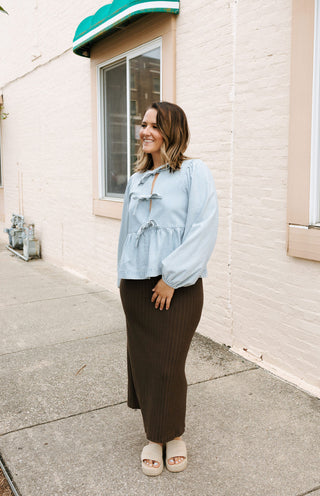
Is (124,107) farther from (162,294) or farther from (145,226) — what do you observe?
(162,294)

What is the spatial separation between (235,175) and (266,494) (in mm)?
2436

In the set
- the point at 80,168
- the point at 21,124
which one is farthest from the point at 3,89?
the point at 80,168

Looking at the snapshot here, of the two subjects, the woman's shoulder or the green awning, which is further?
the green awning

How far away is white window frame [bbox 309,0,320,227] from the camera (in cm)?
326

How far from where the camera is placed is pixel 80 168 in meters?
7.02

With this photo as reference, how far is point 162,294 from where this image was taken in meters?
2.40

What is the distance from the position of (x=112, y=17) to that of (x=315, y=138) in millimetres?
2874

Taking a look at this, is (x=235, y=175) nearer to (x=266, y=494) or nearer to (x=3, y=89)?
(x=266, y=494)

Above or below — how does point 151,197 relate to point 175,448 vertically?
above

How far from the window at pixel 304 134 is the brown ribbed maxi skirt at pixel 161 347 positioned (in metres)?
1.20

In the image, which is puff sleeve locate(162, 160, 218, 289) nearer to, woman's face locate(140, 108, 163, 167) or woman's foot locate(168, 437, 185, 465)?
woman's face locate(140, 108, 163, 167)

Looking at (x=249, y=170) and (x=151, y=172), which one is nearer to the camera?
(x=151, y=172)

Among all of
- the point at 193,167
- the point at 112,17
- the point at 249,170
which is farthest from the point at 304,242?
the point at 112,17

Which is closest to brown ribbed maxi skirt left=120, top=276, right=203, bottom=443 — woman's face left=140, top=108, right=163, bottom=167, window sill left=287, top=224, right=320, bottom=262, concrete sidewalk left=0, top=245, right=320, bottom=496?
concrete sidewalk left=0, top=245, right=320, bottom=496
